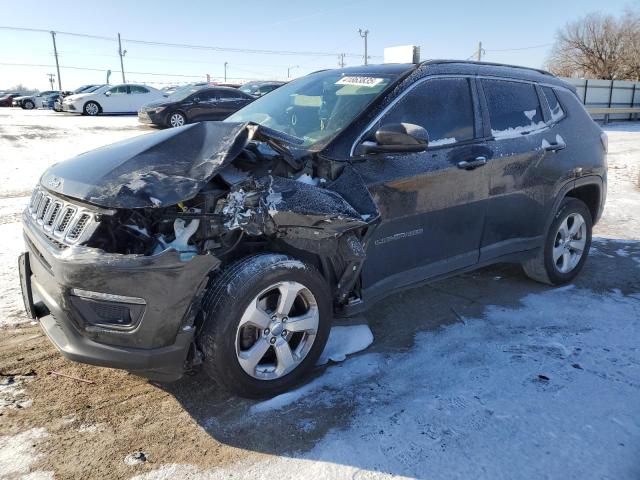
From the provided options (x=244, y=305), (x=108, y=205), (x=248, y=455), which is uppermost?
(x=108, y=205)

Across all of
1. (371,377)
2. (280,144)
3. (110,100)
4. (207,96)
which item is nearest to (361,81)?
(280,144)

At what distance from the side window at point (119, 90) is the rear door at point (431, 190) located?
2474 centimetres

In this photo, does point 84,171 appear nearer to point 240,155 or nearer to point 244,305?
point 240,155

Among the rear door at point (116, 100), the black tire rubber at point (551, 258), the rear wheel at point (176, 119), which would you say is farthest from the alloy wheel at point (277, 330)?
A: the rear door at point (116, 100)

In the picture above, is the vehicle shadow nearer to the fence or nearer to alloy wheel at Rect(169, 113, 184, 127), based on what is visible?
alloy wheel at Rect(169, 113, 184, 127)

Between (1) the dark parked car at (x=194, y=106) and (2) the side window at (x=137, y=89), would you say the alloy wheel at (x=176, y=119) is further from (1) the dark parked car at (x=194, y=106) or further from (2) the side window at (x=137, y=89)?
(2) the side window at (x=137, y=89)

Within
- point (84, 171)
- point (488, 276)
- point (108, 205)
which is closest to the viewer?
point (108, 205)

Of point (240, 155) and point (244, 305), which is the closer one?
point (244, 305)

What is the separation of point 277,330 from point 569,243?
131 inches

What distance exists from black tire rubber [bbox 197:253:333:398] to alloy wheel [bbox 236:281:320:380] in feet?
0.14

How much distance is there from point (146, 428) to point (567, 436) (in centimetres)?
220

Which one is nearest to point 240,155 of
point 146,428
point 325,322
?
point 325,322

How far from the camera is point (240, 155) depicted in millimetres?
3053

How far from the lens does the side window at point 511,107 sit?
4.15 metres
